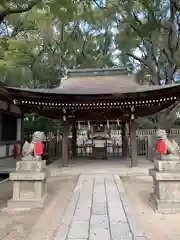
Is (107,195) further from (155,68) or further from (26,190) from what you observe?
(155,68)

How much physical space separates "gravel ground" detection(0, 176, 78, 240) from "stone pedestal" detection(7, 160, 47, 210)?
0.24m

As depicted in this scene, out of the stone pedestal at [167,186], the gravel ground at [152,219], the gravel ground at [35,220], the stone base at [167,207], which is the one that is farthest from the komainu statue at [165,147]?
the gravel ground at [35,220]

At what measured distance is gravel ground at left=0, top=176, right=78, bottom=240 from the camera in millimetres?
3381

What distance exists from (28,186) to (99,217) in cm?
196

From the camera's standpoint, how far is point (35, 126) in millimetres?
15586

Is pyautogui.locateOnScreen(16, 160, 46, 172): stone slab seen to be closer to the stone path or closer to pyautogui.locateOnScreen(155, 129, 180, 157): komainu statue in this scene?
the stone path

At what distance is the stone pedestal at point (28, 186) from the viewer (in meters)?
4.72

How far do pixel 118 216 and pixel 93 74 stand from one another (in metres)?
9.06

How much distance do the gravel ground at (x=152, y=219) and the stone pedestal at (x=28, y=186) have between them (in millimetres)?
2144

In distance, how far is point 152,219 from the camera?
4.00m

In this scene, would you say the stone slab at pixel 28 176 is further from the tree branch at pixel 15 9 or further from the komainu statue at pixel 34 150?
the tree branch at pixel 15 9

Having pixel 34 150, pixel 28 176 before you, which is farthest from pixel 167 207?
pixel 34 150

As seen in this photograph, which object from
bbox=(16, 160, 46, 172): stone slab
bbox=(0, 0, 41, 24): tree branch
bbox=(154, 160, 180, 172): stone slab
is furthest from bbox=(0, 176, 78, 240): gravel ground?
bbox=(0, 0, 41, 24): tree branch

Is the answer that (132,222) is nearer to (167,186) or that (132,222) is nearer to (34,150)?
(167,186)
